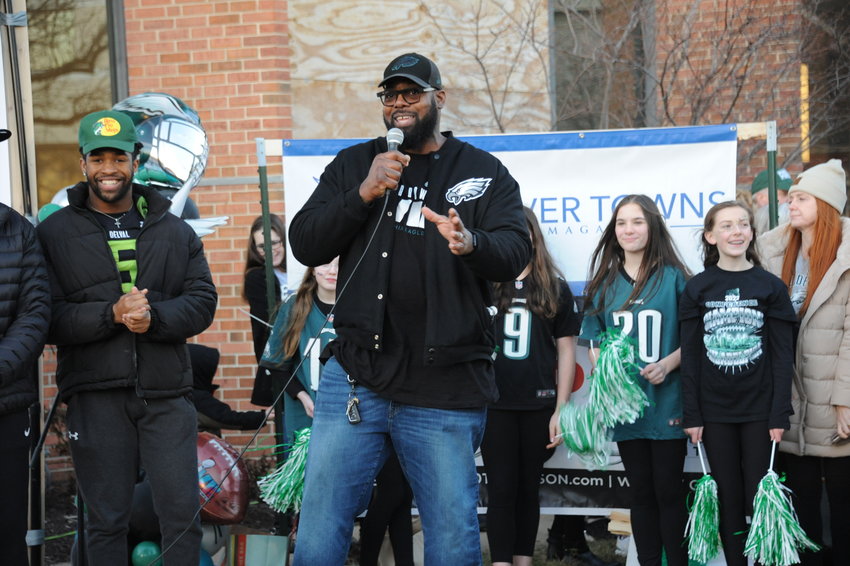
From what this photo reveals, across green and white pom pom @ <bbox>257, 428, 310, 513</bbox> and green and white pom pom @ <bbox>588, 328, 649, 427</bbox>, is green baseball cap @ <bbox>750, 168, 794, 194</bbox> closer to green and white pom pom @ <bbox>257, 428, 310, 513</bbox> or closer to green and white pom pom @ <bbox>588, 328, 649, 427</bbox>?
green and white pom pom @ <bbox>588, 328, 649, 427</bbox>

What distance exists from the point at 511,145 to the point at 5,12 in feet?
8.70

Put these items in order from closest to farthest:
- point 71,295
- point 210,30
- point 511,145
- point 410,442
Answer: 1. point 410,442
2. point 71,295
3. point 511,145
4. point 210,30

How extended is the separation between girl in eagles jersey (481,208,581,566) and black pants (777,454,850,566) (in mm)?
1179

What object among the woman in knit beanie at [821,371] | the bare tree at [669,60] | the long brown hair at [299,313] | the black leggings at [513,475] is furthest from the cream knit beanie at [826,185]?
the bare tree at [669,60]

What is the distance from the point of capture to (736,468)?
513cm

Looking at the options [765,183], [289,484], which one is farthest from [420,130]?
[765,183]

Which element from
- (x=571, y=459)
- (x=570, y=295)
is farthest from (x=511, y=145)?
(x=571, y=459)

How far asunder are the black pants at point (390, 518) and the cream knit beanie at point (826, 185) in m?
2.40

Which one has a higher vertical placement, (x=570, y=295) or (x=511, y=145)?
(x=511, y=145)

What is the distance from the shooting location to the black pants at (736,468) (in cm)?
509

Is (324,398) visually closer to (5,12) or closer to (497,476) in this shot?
(497,476)

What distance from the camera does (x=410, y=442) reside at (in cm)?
366

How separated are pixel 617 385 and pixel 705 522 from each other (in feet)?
2.45

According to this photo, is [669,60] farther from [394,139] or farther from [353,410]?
[353,410]
